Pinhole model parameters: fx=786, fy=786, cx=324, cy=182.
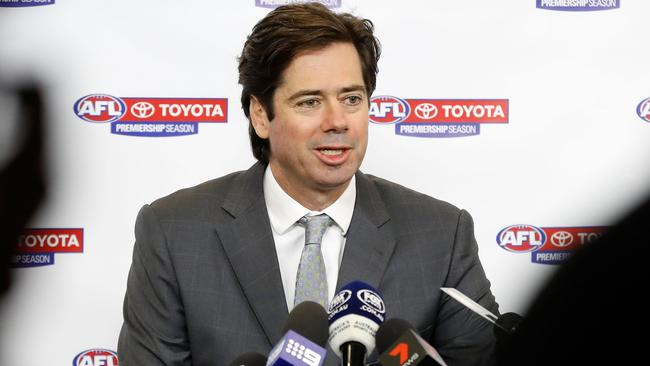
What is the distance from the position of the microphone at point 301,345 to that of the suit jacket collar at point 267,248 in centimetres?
87

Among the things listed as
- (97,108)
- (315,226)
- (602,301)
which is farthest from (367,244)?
(602,301)

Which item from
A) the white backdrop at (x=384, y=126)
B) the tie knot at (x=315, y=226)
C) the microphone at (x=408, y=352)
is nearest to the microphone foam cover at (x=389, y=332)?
the microphone at (x=408, y=352)

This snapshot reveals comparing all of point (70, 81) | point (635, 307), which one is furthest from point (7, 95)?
point (635, 307)

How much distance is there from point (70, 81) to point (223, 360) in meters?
1.31

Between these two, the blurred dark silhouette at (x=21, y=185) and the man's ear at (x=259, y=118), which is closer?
the man's ear at (x=259, y=118)

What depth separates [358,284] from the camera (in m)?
1.22

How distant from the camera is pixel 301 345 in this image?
95 cm

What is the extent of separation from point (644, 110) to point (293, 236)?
1.48 metres

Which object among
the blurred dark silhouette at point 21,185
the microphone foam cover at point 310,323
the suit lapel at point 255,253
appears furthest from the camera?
the blurred dark silhouette at point 21,185

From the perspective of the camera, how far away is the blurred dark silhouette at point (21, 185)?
2.76m

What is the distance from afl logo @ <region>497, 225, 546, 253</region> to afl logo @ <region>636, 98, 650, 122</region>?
21.4 inches

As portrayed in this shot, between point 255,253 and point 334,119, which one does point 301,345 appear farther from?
point 334,119

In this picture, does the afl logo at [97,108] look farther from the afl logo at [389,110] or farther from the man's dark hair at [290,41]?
the afl logo at [389,110]

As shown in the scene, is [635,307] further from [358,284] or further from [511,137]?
[511,137]
